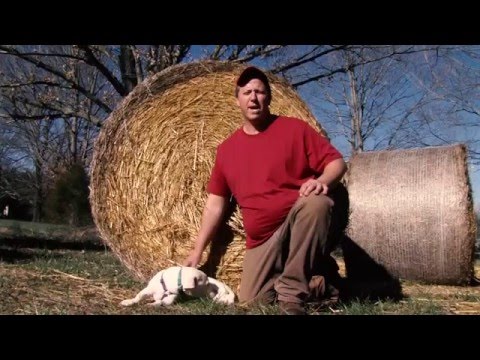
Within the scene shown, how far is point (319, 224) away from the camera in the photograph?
330 cm

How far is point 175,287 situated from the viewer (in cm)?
351

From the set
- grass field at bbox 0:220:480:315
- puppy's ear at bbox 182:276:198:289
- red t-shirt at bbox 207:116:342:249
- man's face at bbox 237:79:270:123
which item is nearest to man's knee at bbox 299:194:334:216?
red t-shirt at bbox 207:116:342:249

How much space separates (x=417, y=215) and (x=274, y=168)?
1.98m

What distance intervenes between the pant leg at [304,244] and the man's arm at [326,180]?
39mm

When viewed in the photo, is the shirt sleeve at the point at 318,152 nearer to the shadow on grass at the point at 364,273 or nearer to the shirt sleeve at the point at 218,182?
the shirt sleeve at the point at 218,182

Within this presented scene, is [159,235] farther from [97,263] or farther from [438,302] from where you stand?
[438,302]

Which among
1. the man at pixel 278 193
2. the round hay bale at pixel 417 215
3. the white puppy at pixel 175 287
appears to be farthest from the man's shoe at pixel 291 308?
the round hay bale at pixel 417 215

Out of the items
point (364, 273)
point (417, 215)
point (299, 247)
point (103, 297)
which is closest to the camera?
point (299, 247)

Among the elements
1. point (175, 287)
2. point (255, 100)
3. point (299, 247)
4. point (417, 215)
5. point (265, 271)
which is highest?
point (255, 100)

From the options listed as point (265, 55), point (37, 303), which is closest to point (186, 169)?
point (37, 303)

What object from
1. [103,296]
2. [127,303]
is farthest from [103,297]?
[127,303]

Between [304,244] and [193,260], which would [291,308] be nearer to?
[304,244]

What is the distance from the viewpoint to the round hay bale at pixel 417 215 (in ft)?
16.1

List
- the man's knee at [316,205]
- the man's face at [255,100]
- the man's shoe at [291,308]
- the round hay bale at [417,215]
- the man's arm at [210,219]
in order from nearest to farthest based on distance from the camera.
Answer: the man's shoe at [291,308], the man's knee at [316,205], the man's face at [255,100], the man's arm at [210,219], the round hay bale at [417,215]
